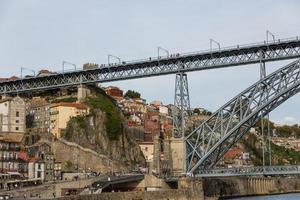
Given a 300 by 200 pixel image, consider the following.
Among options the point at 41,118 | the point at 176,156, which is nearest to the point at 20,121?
the point at 41,118

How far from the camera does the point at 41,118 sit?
84.6 m

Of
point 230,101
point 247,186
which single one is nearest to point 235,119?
point 230,101

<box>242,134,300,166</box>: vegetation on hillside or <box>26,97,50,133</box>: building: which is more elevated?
<box>26,97,50,133</box>: building

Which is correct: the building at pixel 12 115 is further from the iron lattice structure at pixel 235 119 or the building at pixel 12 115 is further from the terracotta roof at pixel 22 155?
the iron lattice structure at pixel 235 119

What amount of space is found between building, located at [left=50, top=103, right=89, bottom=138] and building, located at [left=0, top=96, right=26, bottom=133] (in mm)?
3994

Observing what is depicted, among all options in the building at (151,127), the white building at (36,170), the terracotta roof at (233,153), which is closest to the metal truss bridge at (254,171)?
the white building at (36,170)

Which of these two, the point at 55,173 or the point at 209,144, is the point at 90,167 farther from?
the point at 209,144

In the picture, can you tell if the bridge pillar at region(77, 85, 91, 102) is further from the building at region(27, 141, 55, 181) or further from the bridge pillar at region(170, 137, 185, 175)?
the bridge pillar at region(170, 137, 185, 175)

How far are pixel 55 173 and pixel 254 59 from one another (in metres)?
25.2

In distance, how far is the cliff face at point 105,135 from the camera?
77438 mm

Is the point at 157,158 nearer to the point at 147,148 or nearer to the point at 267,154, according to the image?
the point at 147,148

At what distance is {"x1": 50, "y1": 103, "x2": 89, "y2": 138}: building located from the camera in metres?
79.4

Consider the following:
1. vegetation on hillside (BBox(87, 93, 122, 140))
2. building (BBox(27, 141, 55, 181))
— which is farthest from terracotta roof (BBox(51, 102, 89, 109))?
building (BBox(27, 141, 55, 181))

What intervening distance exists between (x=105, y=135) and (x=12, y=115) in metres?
12.2
